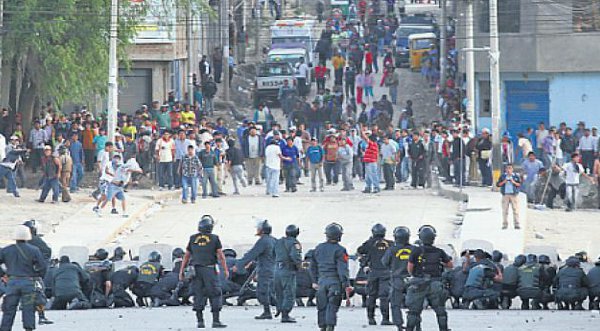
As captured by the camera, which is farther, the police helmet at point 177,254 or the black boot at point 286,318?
the police helmet at point 177,254

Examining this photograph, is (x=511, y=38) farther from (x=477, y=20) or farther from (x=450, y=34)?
(x=450, y=34)

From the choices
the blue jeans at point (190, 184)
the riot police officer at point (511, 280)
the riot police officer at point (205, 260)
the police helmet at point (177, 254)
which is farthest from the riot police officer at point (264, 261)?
the blue jeans at point (190, 184)

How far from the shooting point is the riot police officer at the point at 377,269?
826 inches

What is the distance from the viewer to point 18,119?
3831 centimetres

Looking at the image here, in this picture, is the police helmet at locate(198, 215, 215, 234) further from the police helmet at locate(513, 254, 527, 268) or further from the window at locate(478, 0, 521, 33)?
the window at locate(478, 0, 521, 33)

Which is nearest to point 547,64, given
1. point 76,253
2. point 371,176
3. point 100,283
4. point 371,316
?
point 371,176

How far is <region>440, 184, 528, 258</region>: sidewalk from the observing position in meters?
29.6

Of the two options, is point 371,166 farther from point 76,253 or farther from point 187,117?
point 76,253

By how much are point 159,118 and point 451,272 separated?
20.2m

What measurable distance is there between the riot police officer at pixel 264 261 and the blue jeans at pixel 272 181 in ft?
45.8

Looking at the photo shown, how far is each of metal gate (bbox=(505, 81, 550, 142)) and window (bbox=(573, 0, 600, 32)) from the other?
1880 mm

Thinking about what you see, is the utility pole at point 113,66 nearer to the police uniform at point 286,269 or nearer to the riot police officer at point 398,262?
the police uniform at point 286,269

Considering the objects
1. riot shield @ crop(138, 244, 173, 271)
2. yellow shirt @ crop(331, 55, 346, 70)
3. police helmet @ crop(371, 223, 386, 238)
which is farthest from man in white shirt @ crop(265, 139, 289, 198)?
yellow shirt @ crop(331, 55, 346, 70)

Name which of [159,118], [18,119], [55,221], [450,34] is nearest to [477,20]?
[450,34]
